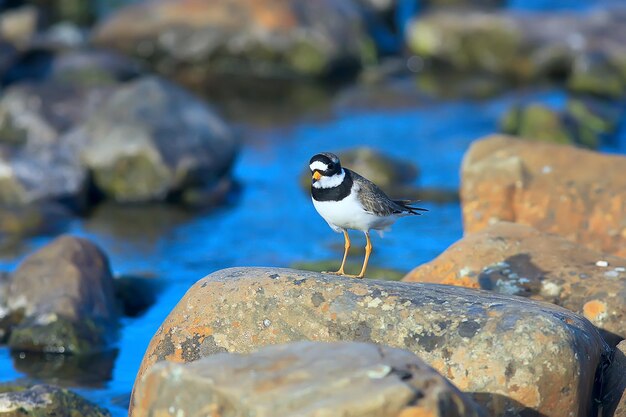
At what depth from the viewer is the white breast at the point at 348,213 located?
8609 mm

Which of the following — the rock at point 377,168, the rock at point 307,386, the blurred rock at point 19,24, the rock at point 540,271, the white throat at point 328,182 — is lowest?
the rock at point 377,168

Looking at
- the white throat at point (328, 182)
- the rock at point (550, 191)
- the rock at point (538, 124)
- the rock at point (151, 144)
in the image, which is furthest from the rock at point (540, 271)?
the rock at point (538, 124)

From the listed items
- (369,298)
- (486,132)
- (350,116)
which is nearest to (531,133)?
(486,132)

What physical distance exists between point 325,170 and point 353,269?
189 inches

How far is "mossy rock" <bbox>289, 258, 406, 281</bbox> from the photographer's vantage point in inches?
504

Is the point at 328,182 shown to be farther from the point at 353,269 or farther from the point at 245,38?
the point at 245,38

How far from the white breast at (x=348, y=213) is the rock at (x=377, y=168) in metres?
7.89

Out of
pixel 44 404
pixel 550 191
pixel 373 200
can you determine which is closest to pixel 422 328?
pixel 373 200

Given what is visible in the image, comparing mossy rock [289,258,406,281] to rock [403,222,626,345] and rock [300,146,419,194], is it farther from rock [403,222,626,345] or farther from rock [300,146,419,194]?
rock [300,146,419,194]

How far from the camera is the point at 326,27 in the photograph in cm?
2344

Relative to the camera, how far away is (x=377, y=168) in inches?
672

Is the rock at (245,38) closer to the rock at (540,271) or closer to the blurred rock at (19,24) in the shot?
the blurred rock at (19,24)

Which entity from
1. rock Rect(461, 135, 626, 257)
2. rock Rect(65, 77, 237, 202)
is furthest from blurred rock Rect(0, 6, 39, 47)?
rock Rect(461, 135, 626, 257)

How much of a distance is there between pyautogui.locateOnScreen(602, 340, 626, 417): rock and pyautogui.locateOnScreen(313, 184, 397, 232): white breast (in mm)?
2230
